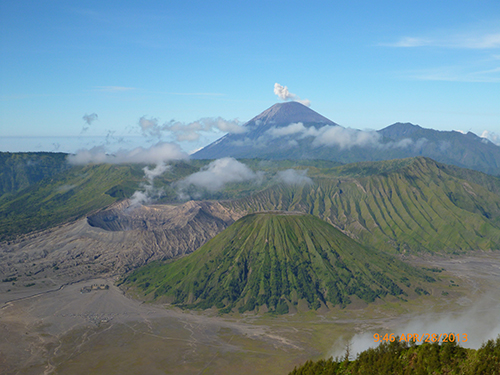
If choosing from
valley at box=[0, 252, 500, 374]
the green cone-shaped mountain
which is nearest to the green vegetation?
valley at box=[0, 252, 500, 374]

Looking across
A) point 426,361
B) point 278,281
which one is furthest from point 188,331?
point 426,361

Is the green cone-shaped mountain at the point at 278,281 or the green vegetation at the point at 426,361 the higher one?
the green vegetation at the point at 426,361

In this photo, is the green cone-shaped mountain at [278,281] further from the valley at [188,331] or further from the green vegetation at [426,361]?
the green vegetation at [426,361]

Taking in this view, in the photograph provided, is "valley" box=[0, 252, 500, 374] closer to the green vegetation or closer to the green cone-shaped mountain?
the green cone-shaped mountain

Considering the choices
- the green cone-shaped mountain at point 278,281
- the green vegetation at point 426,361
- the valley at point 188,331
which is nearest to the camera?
the green vegetation at point 426,361

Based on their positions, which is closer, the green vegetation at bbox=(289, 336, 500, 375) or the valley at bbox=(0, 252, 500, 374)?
the green vegetation at bbox=(289, 336, 500, 375)

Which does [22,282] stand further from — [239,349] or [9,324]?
[239,349]

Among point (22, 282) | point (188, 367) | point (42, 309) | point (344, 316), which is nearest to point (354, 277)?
point (344, 316)

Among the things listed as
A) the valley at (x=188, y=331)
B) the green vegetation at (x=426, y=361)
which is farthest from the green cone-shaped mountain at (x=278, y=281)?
the green vegetation at (x=426, y=361)

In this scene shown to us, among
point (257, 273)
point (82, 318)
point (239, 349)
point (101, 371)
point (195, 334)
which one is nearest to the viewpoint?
point (101, 371)
